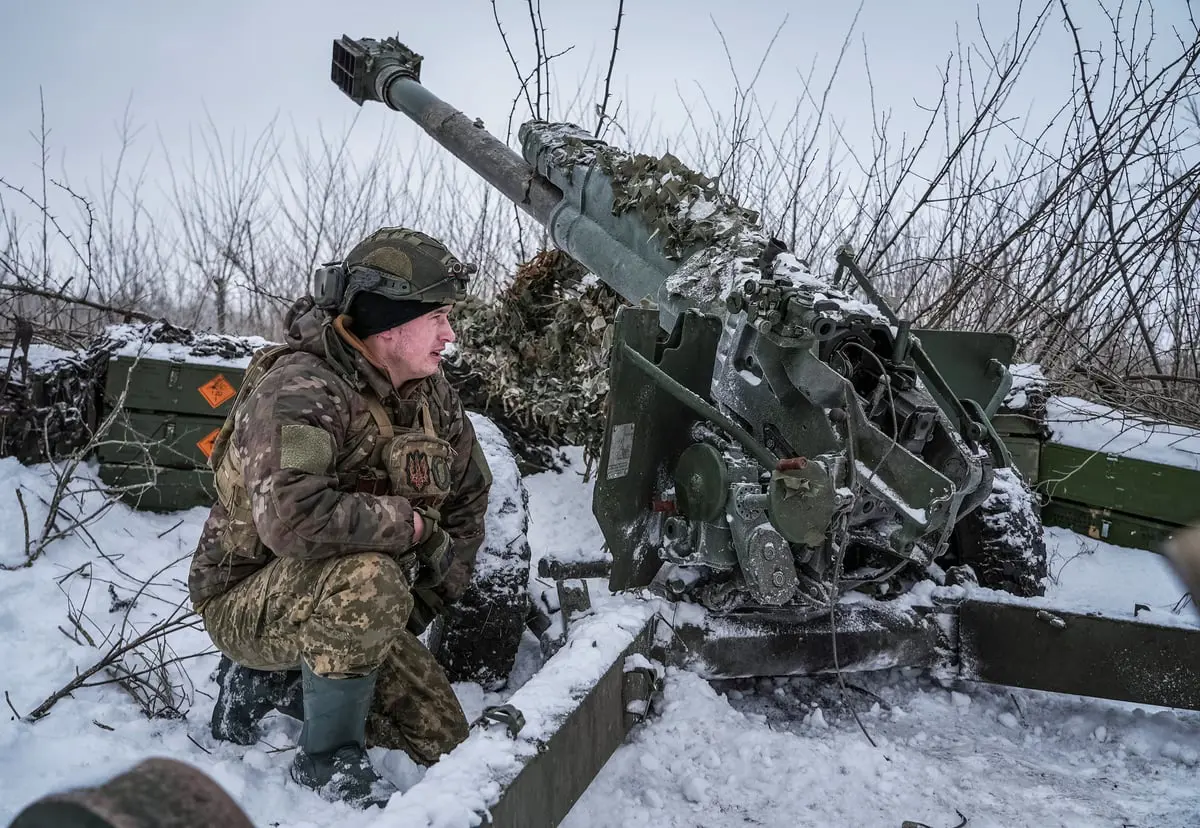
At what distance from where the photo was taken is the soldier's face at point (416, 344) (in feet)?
8.68

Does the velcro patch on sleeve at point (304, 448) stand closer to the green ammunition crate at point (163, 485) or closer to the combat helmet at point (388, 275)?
the combat helmet at point (388, 275)

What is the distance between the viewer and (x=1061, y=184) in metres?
5.90

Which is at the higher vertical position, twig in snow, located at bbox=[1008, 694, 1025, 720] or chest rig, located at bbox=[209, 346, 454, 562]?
chest rig, located at bbox=[209, 346, 454, 562]

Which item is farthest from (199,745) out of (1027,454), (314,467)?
(1027,454)

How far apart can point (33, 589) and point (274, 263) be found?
27.9ft

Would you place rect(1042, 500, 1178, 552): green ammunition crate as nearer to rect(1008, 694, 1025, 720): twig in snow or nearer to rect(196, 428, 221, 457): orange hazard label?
rect(1008, 694, 1025, 720): twig in snow

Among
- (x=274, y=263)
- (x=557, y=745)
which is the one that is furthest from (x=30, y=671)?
(x=274, y=263)

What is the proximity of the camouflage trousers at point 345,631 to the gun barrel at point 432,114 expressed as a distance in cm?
259

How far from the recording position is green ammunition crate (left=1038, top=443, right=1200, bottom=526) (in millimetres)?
4695

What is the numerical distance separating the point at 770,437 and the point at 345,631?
1454 mm

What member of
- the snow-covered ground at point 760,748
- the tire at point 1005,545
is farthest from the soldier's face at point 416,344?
the tire at point 1005,545

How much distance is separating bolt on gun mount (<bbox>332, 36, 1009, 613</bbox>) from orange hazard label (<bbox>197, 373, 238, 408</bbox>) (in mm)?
2710

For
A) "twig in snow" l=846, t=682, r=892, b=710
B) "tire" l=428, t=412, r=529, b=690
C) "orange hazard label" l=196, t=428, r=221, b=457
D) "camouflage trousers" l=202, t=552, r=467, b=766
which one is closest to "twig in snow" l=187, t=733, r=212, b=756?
"camouflage trousers" l=202, t=552, r=467, b=766

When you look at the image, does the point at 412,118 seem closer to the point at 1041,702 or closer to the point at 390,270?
the point at 390,270
